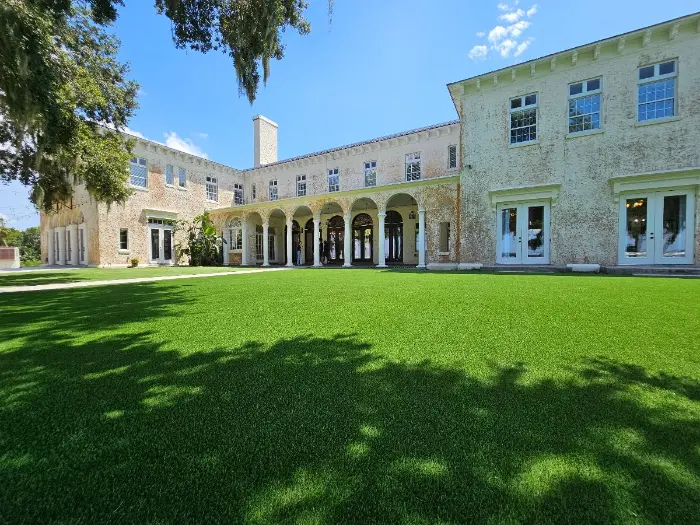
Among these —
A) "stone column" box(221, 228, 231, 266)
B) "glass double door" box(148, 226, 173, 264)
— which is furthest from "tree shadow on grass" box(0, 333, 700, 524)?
"stone column" box(221, 228, 231, 266)

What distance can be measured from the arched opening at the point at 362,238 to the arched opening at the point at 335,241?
1.04 metres

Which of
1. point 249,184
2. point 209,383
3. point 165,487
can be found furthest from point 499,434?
point 249,184

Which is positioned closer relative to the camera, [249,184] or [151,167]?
[151,167]

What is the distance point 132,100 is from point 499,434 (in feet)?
49.6

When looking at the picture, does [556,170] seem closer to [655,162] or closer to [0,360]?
[655,162]

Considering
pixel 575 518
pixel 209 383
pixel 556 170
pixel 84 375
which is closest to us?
pixel 575 518

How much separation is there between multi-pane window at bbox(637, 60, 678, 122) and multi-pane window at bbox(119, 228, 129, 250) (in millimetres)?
27868

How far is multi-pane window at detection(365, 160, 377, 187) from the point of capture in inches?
908

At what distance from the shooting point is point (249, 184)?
29.2 m

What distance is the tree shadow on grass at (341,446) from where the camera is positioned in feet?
4.23

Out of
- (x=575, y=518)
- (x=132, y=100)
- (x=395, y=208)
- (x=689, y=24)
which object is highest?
(x=689, y=24)

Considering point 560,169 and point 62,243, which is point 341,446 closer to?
point 560,169

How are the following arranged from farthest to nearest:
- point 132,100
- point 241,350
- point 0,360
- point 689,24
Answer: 1. point 132,100
2. point 689,24
3. point 241,350
4. point 0,360

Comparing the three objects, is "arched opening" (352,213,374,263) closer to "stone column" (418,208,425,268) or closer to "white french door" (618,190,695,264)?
"stone column" (418,208,425,268)
